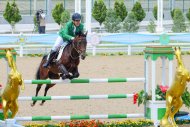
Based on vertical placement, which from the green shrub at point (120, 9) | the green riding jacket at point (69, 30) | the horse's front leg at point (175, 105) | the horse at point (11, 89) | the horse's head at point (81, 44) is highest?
the green shrub at point (120, 9)

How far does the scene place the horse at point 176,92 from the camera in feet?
33.3

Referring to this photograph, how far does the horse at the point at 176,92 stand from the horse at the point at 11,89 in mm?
2247

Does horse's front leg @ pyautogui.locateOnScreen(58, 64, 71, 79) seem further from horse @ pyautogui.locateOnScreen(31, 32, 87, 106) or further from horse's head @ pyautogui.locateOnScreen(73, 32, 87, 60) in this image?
horse's head @ pyautogui.locateOnScreen(73, 32, 87, 60)

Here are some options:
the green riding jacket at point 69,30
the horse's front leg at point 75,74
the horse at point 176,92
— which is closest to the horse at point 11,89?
the horse's front leg at point 75,74

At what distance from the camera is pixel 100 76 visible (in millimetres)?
19219

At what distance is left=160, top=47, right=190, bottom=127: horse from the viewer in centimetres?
1014

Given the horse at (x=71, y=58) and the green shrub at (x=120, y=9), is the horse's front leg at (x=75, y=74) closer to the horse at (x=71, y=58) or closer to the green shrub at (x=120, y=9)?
the horse at (x=71, y=58)

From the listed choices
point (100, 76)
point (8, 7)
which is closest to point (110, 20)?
point (8, 7)

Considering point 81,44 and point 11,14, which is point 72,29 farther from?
point 11,14

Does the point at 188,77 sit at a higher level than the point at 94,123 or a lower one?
higher

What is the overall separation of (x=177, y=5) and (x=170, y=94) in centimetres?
4518

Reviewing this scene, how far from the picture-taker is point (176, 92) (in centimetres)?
1026

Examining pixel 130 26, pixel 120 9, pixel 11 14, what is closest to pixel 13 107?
pixel 130 26

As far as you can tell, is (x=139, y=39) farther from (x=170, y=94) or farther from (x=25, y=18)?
Result: (x=25, y=18)
